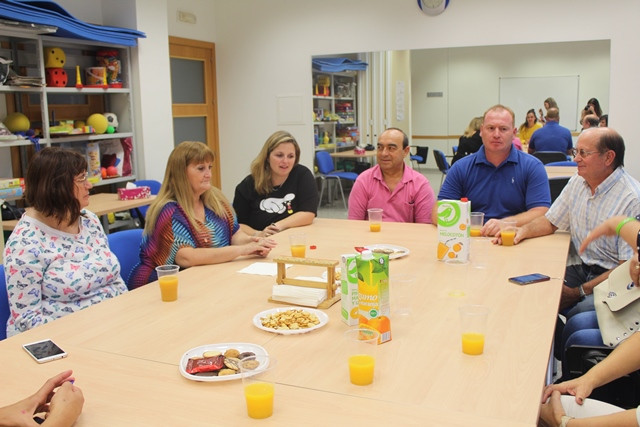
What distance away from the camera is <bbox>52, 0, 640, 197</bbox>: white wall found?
6.43m

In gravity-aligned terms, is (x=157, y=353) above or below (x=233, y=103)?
below

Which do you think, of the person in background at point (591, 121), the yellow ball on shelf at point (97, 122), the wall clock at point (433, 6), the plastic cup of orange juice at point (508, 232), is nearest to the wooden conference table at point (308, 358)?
the plastic cup of orange juice at point (508, 232)

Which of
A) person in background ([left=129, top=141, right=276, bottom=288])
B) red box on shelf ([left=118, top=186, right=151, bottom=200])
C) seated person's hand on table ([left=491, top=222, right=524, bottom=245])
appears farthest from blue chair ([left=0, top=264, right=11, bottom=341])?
red box on shelf ([left=118, top=186, right=151, bottom=200])

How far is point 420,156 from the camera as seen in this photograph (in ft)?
24.5

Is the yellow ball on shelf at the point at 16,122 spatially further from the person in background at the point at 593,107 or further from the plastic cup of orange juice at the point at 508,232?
the person in background at the point at 593,107

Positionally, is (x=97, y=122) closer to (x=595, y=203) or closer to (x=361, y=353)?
(x=595, y=203)

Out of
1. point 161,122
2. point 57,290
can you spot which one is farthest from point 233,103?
point 57,290

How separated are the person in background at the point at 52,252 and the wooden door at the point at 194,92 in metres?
5.13

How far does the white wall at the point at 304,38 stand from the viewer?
6.43m

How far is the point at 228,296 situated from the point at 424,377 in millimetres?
1019

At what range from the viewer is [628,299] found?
2.28 m

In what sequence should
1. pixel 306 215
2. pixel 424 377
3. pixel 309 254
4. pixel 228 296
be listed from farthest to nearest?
pixel 306 215 < pixel 309 254 < pixel 228 296 < pixel 424 377

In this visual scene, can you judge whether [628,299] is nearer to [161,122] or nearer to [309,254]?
[309,254]

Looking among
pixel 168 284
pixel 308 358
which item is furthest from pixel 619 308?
pixel 168 284
